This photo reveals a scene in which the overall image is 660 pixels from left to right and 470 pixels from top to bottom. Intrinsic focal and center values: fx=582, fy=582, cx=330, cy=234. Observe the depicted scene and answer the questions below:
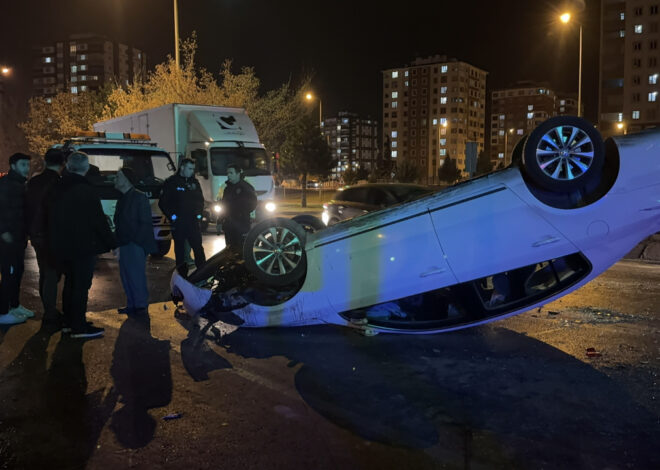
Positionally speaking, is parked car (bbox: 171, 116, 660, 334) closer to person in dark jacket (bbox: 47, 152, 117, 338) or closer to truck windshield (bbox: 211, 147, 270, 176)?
person in dark jacket (bbox: 47, 152, 117, 338)

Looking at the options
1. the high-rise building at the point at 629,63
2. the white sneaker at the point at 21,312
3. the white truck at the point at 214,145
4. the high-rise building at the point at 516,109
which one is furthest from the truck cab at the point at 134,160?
the high-rise building at the point at 516,109

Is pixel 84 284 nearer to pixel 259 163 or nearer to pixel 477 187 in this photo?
pixel 477 187

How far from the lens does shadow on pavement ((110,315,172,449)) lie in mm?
3684

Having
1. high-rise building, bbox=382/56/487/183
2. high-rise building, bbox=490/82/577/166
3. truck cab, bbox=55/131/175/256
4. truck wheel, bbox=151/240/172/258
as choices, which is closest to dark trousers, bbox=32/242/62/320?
truck cab, bbox=55/131/175/256

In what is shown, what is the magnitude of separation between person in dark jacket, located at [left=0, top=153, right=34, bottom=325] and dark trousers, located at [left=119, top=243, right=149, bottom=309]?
42.1 inches

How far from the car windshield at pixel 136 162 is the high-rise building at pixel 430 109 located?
471 ft

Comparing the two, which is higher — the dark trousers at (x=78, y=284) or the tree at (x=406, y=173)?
the tree at (x=406, y=173)

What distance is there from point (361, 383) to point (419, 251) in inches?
48.7

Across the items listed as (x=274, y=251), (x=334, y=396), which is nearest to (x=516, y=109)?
(x=274, y=251)

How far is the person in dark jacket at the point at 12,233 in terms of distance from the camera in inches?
244

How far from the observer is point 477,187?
4.91 m

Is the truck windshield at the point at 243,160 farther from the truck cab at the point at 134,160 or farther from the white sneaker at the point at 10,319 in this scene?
the white sneaker at the point at 10,319

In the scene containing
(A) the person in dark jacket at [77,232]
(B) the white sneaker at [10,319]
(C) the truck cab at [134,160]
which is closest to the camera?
(A) the person in dark jacket at [77,232]

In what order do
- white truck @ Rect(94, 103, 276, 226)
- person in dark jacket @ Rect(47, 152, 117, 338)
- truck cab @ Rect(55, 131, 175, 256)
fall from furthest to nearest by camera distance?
white truck @ Rect(94, 103, 276, 226) → truck cab @ Rect(55, 131, 175, 256) → person in dark jacket @ Rect(47, 152, 117, 338)
